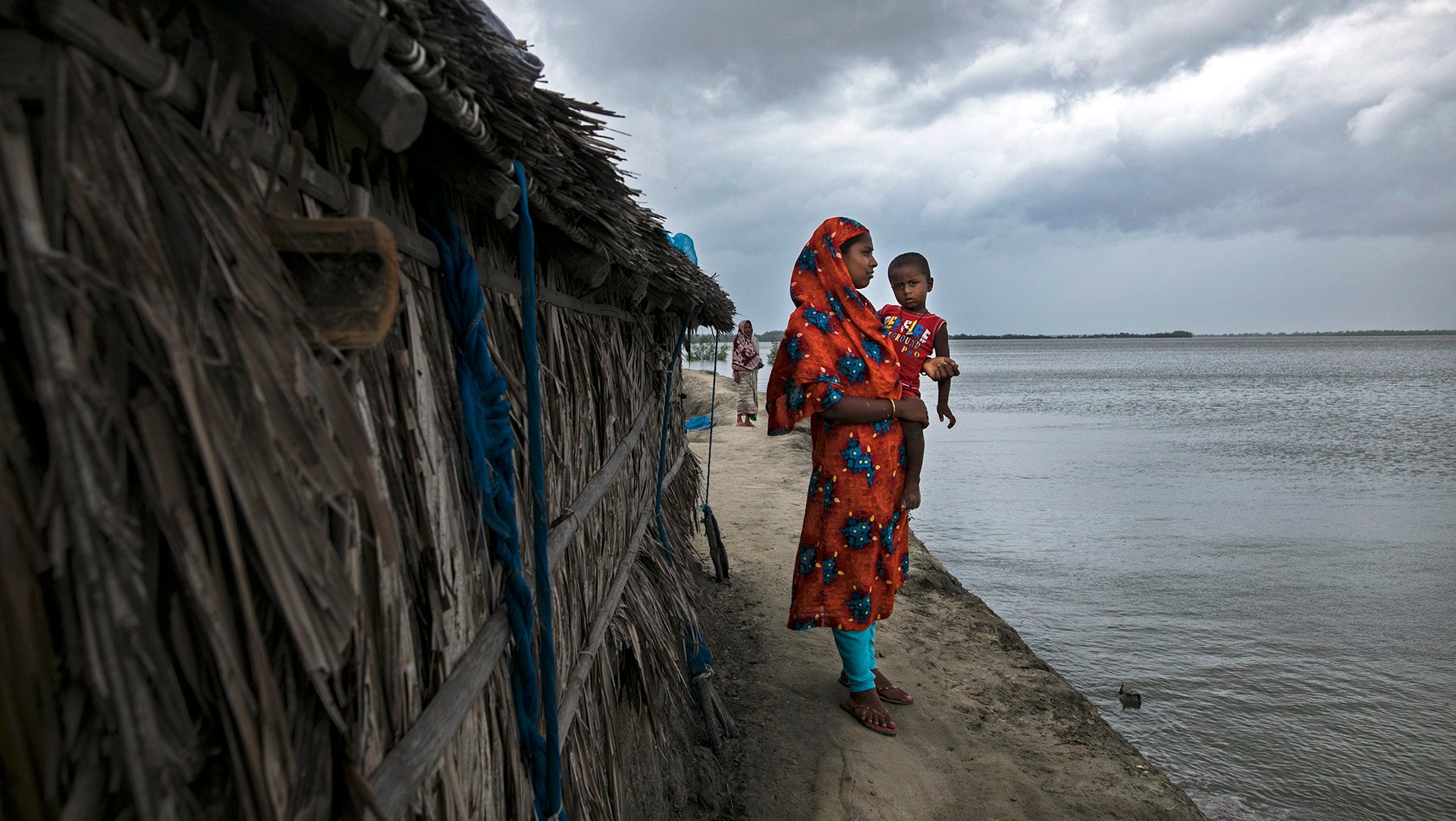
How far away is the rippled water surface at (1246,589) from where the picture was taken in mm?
4082

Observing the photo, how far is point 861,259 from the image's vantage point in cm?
346

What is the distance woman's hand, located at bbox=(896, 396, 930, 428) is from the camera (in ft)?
11.3

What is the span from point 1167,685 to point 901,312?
3094mm

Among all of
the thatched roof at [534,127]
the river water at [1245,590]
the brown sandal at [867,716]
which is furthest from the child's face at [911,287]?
the river water at [1245,590]

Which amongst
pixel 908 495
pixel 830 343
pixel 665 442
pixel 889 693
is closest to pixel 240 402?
pixel 830 343

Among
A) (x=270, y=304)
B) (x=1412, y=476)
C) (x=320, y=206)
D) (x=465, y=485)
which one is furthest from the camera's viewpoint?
(x=1412, y=476)

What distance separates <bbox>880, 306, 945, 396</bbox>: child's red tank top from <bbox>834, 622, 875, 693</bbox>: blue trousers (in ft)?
3.66

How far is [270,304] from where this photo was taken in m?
0.82

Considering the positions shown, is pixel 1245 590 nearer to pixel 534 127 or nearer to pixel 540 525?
pixel 540 525

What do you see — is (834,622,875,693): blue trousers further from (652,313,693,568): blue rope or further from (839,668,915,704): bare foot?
A: (652,313,693,568): blue rope

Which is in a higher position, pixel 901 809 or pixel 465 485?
pixel 465 485

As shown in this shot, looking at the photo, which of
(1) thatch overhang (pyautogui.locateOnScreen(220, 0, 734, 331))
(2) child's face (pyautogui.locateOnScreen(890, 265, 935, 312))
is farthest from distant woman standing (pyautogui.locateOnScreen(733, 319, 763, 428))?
(1) thatch overhang (pyautogui.locateOnScreen(220, 0, 734, 331))

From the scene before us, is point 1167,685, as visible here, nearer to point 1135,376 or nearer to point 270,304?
point 270,304

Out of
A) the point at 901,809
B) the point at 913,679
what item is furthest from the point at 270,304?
the point at 913,679
